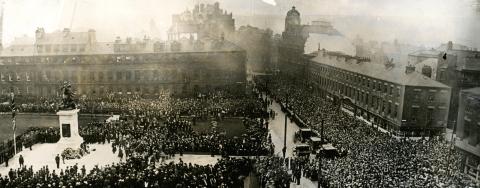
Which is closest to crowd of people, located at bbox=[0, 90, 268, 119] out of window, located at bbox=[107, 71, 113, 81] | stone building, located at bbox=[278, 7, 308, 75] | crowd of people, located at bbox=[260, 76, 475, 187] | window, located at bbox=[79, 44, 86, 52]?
window, located at bbox=[107, 71, 113, 81]

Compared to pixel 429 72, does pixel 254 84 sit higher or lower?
lower

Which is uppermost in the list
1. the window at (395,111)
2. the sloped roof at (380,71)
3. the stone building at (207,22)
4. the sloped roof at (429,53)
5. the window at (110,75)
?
the stone building at (207,22)

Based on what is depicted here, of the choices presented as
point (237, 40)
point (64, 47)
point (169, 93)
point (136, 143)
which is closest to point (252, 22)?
point (237, 40)

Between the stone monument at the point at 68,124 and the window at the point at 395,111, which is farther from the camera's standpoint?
the window at the point at 395,111

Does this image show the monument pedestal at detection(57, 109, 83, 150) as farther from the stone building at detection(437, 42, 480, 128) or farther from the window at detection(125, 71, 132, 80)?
the stone building at detection(437, 42, 480, 128)

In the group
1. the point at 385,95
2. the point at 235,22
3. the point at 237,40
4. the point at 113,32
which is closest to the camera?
the point at 385,95

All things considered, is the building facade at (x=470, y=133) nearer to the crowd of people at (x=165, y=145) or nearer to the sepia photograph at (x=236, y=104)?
the sepia photograph at (x=236, y=104)

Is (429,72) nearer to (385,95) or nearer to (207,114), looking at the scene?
(385,95)

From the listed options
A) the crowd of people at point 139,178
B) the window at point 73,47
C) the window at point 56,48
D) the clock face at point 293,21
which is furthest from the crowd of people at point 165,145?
the clock face at point 293,21
